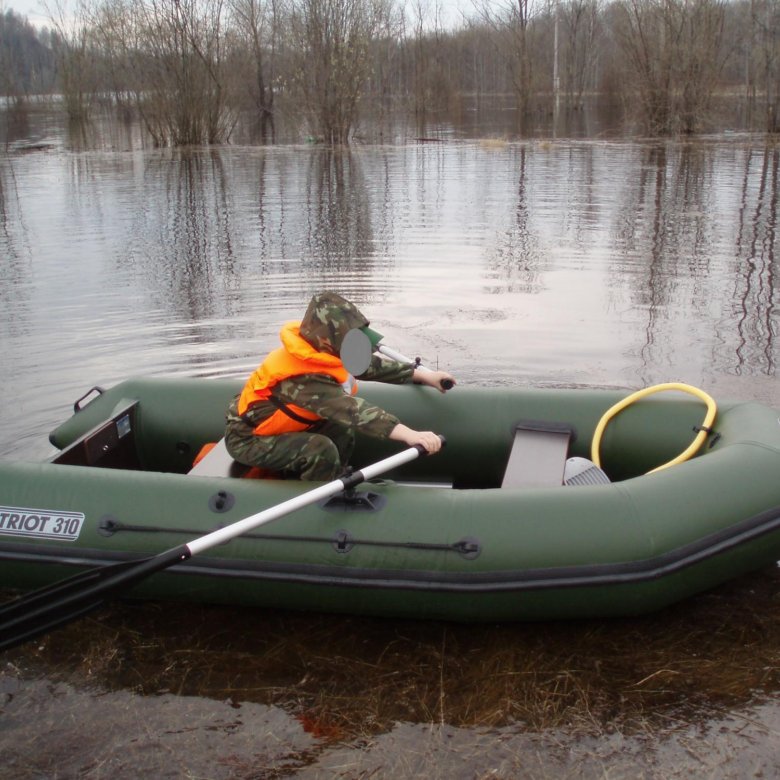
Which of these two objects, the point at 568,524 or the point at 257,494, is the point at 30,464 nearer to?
the point at 257,494

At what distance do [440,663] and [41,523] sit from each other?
1.54 m

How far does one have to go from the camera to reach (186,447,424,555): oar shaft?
9.96ft

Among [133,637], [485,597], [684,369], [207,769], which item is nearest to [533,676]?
[485,597]

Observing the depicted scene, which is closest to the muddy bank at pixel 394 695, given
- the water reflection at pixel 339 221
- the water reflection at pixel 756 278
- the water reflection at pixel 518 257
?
the water reflection at pixel 756 278

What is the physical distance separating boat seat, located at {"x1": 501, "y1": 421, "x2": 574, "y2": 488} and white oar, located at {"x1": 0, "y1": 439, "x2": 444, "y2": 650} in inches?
41.4

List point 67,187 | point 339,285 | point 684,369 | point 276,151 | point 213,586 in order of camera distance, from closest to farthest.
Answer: point 213,586 → point 684,369 → point 339,285 → point 67,187 → point 276,151

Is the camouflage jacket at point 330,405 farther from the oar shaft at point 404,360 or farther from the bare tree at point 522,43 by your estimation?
the bare tree at point 522,43

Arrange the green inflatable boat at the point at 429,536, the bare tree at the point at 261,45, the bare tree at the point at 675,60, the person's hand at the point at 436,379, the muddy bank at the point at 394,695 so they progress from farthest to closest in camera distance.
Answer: the bare tree at the point at 261,45 → the bare tree at the point at 675,60 → the person's hand at the point at 436,379 → the green inflatable boat at the point at 429,536 → the muddy bank at the point at 394,695

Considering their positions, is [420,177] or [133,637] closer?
[133,637]

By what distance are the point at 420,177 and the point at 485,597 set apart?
12.5 metres

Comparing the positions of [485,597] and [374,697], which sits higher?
[485,597]

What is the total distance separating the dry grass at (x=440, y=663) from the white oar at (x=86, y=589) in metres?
0.43

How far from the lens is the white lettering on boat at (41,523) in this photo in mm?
3395

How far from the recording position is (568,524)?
3207mm
